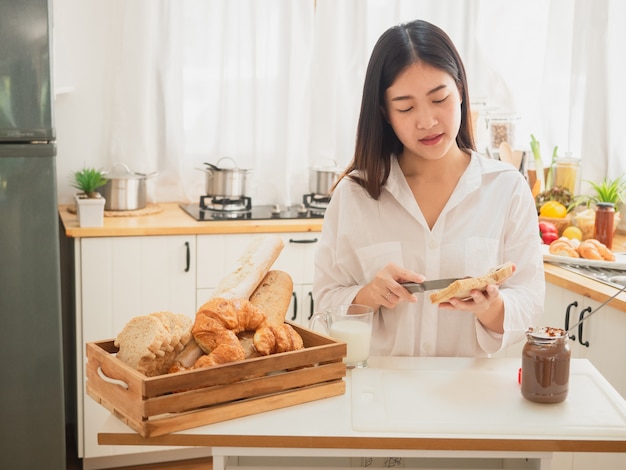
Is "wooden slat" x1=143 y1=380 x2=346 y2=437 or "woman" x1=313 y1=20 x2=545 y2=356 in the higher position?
"woman" x1=313 y1=20 x2=545 y2=356

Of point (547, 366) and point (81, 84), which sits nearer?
point (547, 366)

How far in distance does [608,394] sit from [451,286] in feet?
1.26

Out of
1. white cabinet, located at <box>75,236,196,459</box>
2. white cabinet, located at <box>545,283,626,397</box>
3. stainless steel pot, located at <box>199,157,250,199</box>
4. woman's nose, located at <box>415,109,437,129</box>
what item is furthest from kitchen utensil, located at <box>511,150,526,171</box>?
woman's nose, located at <box>415,109,437,129</box>

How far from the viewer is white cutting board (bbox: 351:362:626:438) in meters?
1.50

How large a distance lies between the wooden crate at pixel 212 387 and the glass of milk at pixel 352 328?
99 millimetres

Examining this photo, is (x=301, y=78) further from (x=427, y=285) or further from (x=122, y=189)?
(x=427, y=285)

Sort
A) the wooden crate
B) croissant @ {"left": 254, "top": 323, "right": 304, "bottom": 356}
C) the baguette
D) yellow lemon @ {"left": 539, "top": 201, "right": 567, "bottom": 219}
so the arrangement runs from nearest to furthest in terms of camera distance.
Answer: the wooden crate < croissant @ {"left": 254, "top": 323, "right": 304, "bottom": 356} < the baguette < yellow lemon @ {"left": 539, "top": 201, "right": 567, "bottom": 219}

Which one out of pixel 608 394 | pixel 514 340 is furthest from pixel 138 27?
pixel 608 394

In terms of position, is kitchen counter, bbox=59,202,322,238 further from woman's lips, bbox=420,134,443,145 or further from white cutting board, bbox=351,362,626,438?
white cutting board, bbox=351,362,626,438

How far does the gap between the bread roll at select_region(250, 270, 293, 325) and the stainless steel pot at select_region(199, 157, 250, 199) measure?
177 centimetres

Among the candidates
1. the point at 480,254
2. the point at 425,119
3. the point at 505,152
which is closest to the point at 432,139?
the point at 425,119

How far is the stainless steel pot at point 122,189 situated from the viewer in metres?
3.44

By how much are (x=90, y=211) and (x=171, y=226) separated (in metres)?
0.31

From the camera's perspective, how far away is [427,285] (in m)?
1.79
